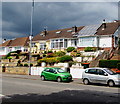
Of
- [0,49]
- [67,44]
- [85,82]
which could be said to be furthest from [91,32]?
Answer: [0,49]

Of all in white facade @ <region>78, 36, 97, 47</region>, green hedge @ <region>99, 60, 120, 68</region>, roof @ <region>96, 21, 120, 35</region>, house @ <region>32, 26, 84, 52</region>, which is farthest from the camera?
house @ <region>32, 26, 84, 52</region>

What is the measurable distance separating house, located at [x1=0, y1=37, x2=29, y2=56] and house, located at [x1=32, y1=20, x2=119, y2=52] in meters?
10.6

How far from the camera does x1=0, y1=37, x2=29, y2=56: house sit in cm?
6017

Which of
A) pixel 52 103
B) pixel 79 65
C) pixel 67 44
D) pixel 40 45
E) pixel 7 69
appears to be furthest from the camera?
pixel 40 45

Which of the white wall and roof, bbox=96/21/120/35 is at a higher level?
roof, bbox=96/21/120/35

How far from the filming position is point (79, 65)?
2503cm

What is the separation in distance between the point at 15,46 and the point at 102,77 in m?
50.0

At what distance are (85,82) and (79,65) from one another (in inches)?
317

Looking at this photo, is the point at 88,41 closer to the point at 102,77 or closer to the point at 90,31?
the point at 90,31

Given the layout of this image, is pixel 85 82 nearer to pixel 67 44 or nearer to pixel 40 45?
pixel 67 44

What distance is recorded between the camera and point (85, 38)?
40.6 meters

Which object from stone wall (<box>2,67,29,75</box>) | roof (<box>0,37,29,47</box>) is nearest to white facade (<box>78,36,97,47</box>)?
stone wall (<box>2,67,29,75</box>)

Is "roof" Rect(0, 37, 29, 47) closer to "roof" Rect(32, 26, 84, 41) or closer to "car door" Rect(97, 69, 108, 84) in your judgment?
"roof" Rect(32, 26, 84, 41)

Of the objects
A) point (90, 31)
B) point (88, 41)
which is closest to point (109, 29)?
point (90, 31)
